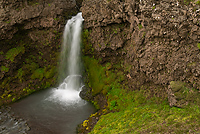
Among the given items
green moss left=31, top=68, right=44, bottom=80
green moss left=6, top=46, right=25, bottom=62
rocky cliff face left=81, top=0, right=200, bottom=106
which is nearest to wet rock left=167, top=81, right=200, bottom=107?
rocky cliff face left=81, top=0, right=200, bottom=106

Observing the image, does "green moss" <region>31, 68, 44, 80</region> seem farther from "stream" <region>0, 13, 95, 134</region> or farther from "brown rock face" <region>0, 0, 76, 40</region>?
"brown rock face" <region>0, 0, 76, 40</region>

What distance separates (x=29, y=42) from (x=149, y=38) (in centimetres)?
1584

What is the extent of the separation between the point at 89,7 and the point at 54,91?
11594 mm

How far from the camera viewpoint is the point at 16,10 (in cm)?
1766

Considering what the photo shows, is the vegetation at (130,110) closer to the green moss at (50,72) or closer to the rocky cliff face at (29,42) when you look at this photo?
the green moss at (50,72)

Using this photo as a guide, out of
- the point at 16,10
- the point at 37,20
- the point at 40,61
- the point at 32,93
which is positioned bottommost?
the point at 32,93

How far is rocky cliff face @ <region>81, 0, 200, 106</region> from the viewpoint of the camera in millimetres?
10789

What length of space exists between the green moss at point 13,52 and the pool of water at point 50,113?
18.7ft

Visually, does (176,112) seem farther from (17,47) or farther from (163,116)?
(17,47)

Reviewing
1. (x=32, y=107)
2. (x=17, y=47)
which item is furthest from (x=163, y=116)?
(x=17, y=47)

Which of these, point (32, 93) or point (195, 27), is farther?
point (32, 93)

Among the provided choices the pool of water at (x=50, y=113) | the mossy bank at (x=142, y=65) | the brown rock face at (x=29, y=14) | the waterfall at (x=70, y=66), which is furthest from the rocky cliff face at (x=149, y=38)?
the pool of water at (x=50, y=113)

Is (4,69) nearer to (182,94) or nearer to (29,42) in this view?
(29,42)

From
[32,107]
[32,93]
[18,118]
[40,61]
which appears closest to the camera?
[18,118]
